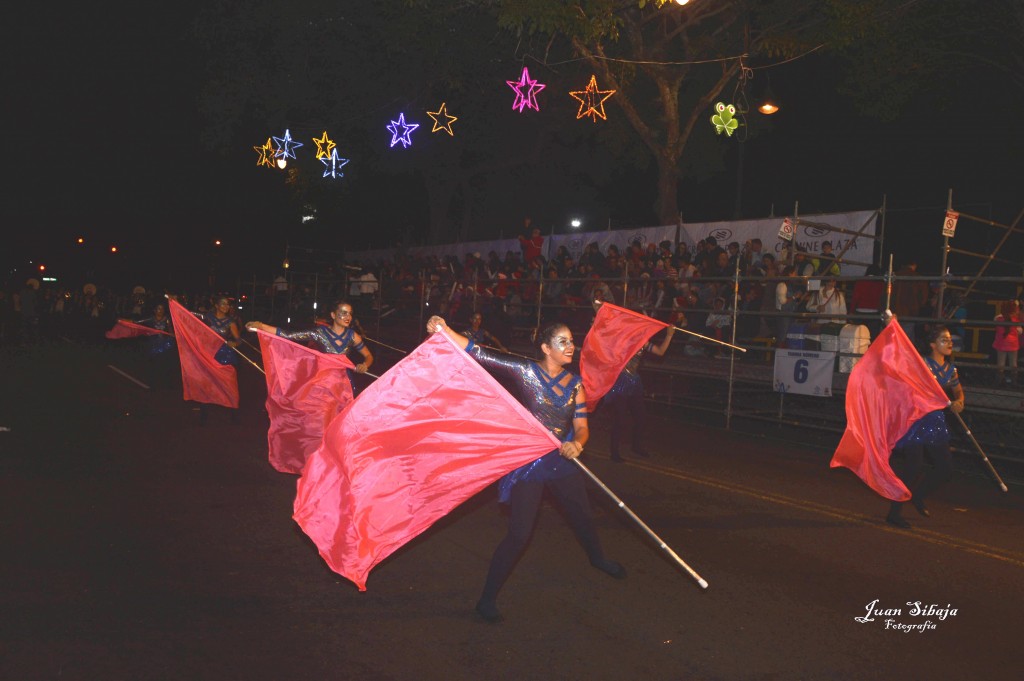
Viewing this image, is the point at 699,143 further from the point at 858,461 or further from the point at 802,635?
the point at 802,635

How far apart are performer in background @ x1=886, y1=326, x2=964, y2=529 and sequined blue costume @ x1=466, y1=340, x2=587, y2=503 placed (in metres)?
3.91

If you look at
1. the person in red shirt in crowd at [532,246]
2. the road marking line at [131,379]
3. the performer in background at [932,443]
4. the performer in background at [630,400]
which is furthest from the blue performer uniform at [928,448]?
the road marking line at [131,379]

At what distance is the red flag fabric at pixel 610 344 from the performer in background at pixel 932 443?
3.40 m

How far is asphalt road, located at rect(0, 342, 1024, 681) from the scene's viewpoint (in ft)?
14.8

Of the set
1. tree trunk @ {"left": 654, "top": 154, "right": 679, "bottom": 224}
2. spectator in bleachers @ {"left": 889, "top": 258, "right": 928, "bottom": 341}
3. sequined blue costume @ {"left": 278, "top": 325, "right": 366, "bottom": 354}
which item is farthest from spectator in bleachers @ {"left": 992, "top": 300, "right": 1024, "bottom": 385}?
tree trunk @ {"left": 654, "top": 154, "right": 679, "bottom": 224}

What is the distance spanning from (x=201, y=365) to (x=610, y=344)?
18.5 ft

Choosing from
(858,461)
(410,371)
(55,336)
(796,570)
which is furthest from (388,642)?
(55,336)

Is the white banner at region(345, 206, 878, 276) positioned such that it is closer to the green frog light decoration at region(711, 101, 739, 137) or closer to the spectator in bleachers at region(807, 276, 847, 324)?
the spectator in bleachers at region(807, 276, 847, 324)

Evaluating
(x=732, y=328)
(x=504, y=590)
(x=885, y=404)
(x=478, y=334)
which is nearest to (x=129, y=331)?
(x=478, y=334)

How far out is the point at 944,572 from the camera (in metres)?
6.46

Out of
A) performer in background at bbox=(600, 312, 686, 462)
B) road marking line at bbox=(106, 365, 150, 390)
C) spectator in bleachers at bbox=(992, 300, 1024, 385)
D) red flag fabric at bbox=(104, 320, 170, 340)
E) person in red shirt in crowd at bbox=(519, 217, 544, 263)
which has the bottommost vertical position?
road marking line at bbox=(106, 365, 150, 390)

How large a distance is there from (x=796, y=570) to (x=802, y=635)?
1.37 meters

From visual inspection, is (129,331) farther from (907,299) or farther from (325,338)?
(907,299)

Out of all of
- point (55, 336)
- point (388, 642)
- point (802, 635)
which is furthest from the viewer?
point (55, 336)
